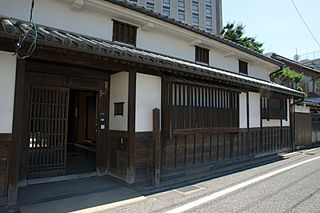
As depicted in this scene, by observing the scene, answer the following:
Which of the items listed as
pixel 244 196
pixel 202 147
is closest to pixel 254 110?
pixel 202 147

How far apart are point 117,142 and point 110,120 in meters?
0.84

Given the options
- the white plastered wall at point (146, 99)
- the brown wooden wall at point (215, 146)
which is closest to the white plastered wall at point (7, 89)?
the white plastered wall at point (146, 99)

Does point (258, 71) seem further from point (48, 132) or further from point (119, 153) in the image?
point (48, 132)

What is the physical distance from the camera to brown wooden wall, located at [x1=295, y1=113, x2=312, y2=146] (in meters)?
13.8

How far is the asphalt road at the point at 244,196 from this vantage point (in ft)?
14.1

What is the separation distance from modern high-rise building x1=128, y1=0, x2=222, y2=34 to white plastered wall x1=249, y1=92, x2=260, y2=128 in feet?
144

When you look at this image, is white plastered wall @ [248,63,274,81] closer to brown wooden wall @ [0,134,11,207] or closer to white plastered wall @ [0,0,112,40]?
white plastered wall @ [0,0,112,40]

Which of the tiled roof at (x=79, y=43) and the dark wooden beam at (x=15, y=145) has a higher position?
the tiled roof at (x=79, y=43)

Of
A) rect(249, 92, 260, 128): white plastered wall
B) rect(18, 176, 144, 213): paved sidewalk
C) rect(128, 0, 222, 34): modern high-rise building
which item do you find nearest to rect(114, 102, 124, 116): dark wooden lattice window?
rect(18, 176, 144, 213): paved sidewalk

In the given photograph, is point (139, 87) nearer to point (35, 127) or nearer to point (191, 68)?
point (191, 68)

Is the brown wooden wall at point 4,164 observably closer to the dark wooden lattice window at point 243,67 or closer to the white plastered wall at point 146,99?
the white plastered wall at point 146,99

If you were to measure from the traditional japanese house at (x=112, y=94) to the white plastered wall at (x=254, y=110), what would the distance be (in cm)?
153

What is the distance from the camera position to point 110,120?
22.0 feet

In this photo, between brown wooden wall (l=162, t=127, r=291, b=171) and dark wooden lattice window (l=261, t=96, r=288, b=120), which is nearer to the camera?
brown wooden wall (l=162, t=127, r=291, b=171)
